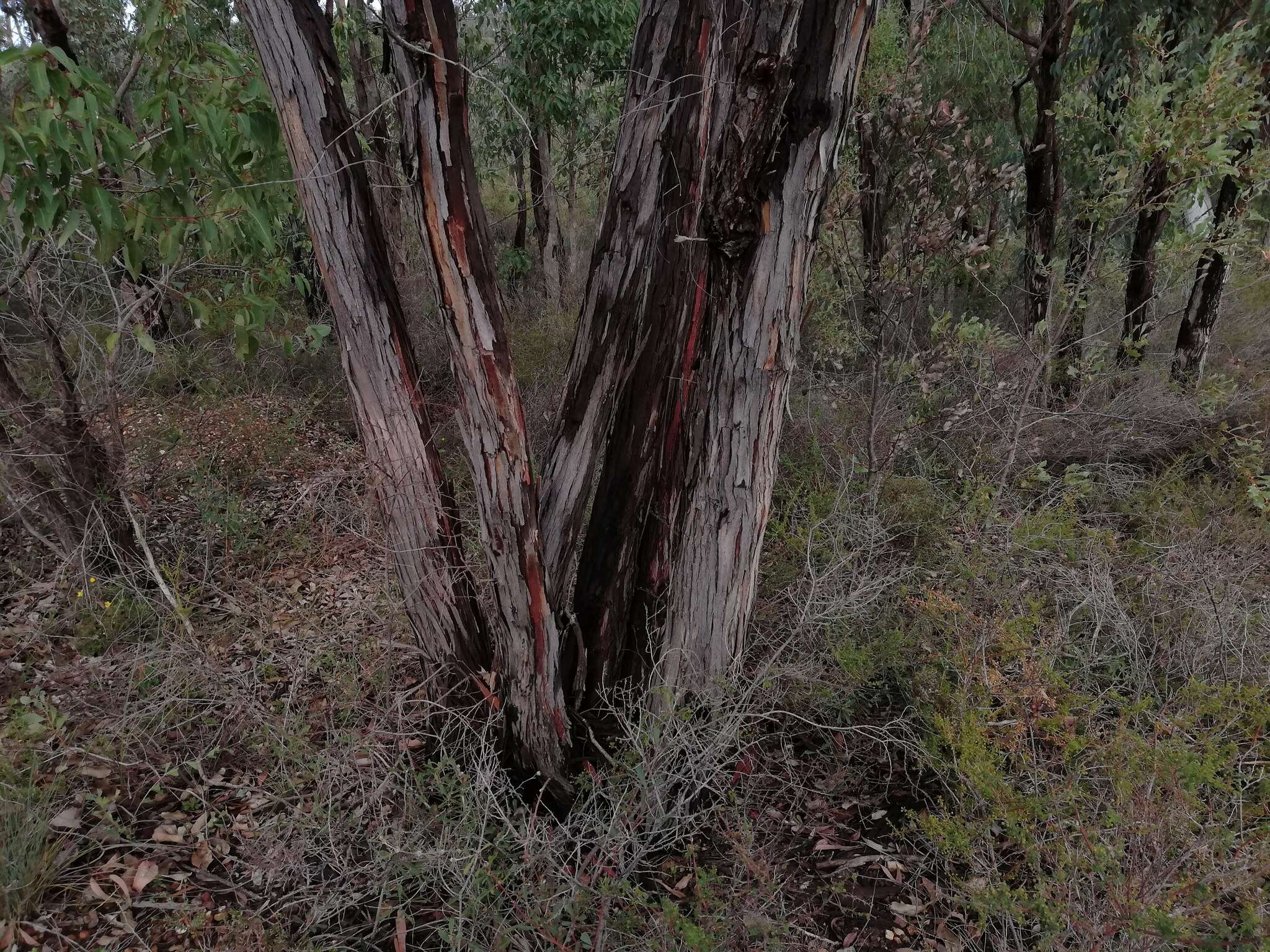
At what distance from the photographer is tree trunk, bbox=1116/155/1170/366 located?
4281 millimetres

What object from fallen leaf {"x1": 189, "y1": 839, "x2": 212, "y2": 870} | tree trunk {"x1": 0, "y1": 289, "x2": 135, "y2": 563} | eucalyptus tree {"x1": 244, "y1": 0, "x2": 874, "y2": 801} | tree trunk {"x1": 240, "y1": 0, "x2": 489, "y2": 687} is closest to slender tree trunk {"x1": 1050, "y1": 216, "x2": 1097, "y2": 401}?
eucalyptus tree {"x1": 244, "y1": 0, "x2": 874, "y2": 801}

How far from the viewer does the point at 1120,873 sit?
1939mm

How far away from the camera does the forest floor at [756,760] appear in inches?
85.9

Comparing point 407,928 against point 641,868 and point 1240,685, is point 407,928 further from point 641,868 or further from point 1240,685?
point 1240,685

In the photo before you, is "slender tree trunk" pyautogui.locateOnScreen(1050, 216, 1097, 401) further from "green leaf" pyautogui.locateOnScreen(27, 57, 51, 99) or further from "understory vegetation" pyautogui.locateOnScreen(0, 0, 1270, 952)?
"green leaf" pyautogui.locateOnScreen(27, 57, 51, 99)

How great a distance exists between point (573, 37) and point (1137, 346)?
521cm

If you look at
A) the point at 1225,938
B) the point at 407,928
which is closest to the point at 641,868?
the point at 407,928

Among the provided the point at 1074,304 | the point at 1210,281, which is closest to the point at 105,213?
the point at 1074,304

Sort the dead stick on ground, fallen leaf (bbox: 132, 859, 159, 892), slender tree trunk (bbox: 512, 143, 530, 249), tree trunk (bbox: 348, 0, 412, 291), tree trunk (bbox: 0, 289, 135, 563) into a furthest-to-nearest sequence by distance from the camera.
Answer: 1. slender tree trunk (bbox: 512, 143, 530, 249)
2. tree trunk (bbox: 348, 0, 412, 291)
3. tree trunk (bbox: 0, 289, 135, 563)
4. the dead stick on ground
5. fallen leaf (bbox: 132, 859, 159, 892)

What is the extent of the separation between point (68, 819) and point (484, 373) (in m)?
2.26

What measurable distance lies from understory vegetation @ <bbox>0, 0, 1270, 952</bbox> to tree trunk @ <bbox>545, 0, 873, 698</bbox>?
0.19ft

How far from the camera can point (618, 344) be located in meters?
2.50

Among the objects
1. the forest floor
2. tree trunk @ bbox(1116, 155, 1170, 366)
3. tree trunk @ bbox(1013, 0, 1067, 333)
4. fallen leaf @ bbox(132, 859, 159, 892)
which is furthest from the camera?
tree trunk @ bbox(1013, 0, 1067, 333)

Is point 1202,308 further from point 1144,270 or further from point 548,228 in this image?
point 548,228
